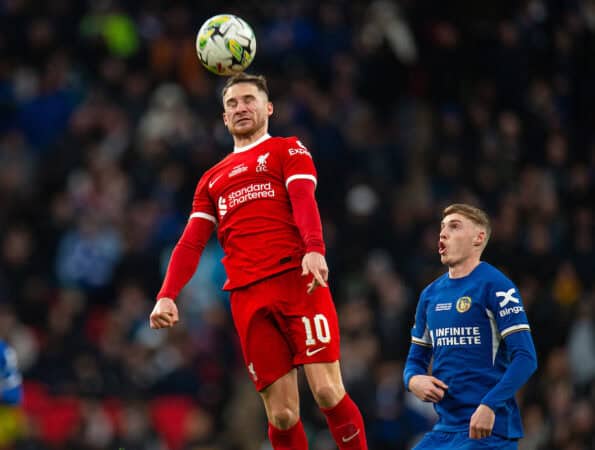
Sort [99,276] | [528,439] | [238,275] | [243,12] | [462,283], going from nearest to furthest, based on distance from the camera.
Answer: [462,283] → [238,275] → [528,439] → [99,276] → [243,12]

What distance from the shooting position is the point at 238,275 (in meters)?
7.08

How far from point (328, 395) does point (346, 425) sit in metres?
0.22

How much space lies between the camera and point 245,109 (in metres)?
7.25

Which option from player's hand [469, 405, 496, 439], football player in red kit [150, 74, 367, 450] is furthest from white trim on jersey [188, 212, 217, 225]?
player's hand [469, 405, 496, 439]

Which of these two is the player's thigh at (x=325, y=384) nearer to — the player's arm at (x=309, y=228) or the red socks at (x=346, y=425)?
the red socks at (x=346, y=425)

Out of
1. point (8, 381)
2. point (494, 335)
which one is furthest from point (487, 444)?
point (8, 381)

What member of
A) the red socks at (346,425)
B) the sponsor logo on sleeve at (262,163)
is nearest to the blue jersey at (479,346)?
the red socks at (346,425)

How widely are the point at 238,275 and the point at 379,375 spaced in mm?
5642

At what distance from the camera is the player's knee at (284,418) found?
272 inches

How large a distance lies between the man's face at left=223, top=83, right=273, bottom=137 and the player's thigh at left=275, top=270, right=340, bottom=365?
98cm

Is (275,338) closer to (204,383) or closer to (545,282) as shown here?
(204,383)

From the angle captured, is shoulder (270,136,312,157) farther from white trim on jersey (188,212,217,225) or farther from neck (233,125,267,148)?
white trim on jersey (188,212,217,225)

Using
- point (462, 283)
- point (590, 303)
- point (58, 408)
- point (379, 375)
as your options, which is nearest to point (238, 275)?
point (462, 283)

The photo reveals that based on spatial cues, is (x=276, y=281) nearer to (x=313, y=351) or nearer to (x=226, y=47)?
(x=313, y=351)
